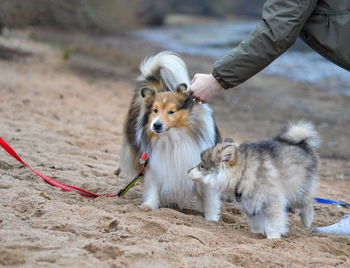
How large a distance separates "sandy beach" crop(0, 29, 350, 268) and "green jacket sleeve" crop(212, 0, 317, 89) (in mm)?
1291

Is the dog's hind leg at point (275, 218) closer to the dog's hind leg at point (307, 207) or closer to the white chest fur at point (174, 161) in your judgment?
the dog's hind leg at point (307, 207)

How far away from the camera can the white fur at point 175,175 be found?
4457 millimetres

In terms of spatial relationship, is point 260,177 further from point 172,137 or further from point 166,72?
point 166,72

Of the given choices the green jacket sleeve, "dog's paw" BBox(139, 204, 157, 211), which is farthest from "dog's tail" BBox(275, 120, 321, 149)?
"dog's paw" BBox(139, 204, 157, 211)

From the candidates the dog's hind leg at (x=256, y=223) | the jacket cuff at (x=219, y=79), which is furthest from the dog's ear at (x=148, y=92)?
the dog's hind leg at (x=256, y=223)

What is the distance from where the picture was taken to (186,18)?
49.4 m

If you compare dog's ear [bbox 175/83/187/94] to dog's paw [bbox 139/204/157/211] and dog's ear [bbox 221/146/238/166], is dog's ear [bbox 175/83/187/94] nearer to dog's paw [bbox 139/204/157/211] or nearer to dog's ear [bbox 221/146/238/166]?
dog's ear [bbox 221/146/238/166]

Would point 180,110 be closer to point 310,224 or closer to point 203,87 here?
point 203,87

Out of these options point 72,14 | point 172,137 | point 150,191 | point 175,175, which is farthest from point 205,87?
point 72,14

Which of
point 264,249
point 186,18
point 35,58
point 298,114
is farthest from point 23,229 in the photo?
point 186,18

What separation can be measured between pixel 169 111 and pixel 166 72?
755mm

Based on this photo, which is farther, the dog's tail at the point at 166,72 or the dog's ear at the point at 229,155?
the dog's tail at the point at 166,72

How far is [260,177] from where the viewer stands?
3.86m

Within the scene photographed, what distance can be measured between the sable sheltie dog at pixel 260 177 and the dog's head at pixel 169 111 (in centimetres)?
46
